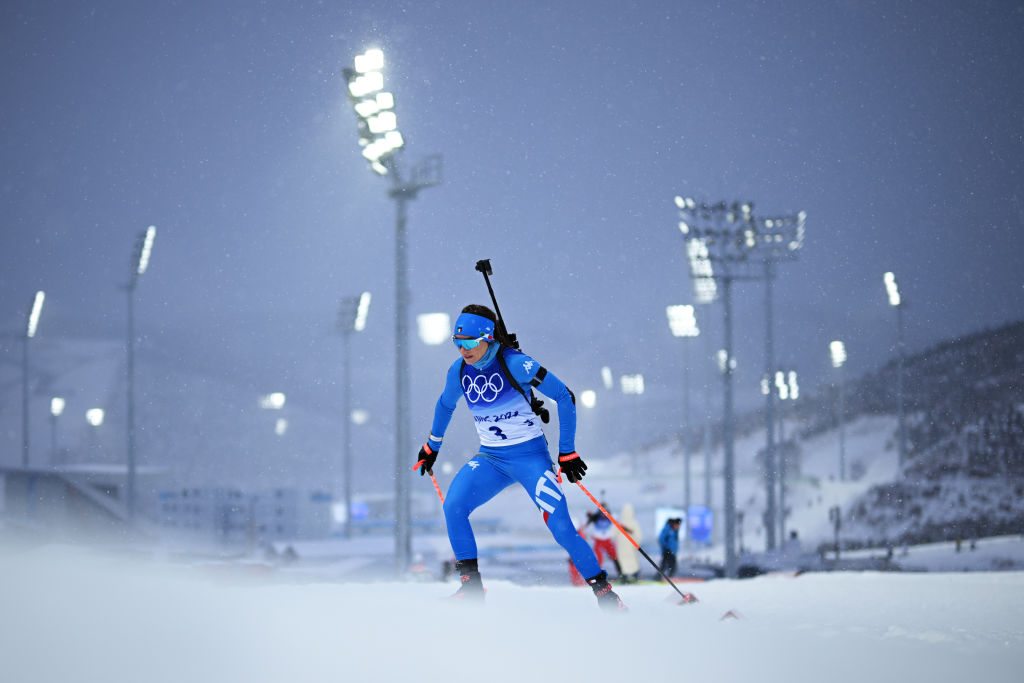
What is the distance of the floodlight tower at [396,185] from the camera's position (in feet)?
48.8

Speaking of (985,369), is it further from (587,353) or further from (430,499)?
(587,353)

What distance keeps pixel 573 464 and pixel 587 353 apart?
169715 millimetres

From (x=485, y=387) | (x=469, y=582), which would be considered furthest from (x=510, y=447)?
(x=469, y=582)

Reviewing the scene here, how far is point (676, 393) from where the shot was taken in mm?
131000

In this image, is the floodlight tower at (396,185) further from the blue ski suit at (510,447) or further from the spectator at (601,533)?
the blue ski suit at (510,447)

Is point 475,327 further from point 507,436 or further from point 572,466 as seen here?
point 572,466

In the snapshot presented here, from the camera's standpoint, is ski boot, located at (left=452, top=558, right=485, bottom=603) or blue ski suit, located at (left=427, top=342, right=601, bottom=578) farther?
ski boot, located at (left=452, top=558, right=485, bottom=603)

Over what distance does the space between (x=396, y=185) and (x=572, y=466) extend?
11.6 metres

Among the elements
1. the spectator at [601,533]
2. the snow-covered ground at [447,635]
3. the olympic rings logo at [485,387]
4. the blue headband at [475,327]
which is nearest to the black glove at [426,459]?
the olympic rings logo at [485,387]

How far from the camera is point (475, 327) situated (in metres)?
5.18

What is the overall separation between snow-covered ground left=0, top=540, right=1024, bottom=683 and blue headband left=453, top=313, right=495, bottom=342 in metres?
1.57

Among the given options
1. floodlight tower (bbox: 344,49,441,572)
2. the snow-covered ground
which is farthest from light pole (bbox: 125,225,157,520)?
the snow-covered ground

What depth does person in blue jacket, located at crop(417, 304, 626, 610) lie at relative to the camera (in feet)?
17.0

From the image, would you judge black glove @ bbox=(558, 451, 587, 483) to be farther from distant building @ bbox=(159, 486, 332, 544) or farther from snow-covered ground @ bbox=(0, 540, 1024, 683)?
distant building @ bbox=(159, 486, 332, 544)
